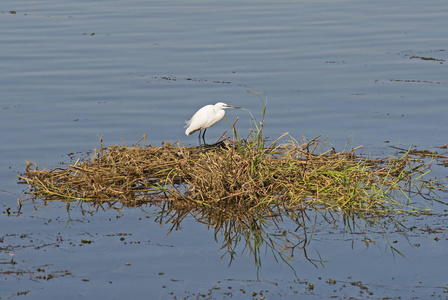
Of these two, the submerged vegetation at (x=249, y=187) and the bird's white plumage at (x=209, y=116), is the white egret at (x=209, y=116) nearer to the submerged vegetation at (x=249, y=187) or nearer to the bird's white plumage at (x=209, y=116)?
the bird's white plumage at (x=209, y=116)

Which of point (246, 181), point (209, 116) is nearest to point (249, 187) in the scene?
point (246, 181)

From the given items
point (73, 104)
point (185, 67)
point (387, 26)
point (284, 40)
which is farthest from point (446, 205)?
point (387, 26)

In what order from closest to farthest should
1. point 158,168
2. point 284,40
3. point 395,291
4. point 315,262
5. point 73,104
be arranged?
1. point 395,291
2. point 315,262
3. point 158,168
4. point 73,104
5. point 284,40

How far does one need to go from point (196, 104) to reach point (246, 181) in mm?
5164

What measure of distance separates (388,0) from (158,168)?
54.6ft

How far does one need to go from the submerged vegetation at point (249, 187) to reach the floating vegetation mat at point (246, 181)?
1 centimetres

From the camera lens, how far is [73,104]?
44.6ft

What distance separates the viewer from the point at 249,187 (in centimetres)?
845

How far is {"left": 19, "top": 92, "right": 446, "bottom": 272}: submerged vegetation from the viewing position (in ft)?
26.8

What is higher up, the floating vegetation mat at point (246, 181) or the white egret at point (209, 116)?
the white egret at point (209, 116)

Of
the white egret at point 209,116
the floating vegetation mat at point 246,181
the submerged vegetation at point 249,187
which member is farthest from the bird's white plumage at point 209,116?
the submerged vegetation at point 249,187

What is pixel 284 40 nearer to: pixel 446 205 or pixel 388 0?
pixel 388 0

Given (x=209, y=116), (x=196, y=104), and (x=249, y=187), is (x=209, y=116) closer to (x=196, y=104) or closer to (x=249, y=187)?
(x=249, y=187)

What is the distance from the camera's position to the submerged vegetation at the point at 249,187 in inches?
321
